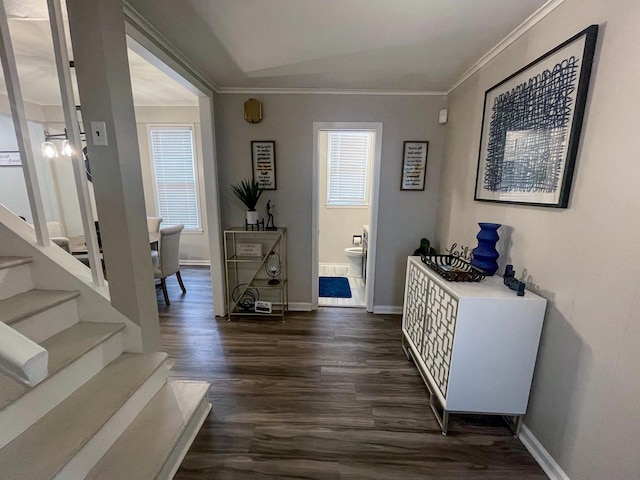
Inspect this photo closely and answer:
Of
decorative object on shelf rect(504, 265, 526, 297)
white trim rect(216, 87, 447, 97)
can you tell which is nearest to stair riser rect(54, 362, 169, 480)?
decorative object on shelf rect(504, 265, 526, 297)

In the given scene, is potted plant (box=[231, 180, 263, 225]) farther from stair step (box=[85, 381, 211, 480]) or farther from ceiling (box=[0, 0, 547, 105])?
stair step (box=[85, 381, 211, 480])

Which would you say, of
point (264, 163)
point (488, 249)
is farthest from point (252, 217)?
point (488, 249)

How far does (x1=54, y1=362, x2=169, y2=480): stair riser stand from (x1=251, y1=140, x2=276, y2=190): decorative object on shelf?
1859mm

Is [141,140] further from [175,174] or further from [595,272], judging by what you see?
[595,272]

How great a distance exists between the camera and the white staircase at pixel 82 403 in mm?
949

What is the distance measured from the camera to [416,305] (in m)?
2.02

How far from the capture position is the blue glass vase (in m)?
1.65

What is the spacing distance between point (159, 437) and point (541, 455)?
1935 mm

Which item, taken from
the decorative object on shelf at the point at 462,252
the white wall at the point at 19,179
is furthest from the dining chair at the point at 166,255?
the decorative object on shelf at the point at 462,252

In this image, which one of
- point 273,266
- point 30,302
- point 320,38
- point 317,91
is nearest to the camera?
point 30,302

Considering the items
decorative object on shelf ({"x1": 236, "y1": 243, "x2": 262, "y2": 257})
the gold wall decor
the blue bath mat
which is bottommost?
the blue bath mat

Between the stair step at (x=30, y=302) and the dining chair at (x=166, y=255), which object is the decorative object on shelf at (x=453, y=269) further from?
the dining chair at (x=166, y=255)

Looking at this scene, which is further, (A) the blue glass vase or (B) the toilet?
(B) the toilet

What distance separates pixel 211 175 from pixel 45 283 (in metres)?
1.55
